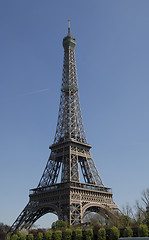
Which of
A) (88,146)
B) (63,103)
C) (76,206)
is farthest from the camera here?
(63,103)

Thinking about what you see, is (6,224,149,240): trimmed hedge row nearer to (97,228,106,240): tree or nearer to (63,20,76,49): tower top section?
(97,228,106,240): tree

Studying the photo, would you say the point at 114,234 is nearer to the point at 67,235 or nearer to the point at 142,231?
the point at 142,231

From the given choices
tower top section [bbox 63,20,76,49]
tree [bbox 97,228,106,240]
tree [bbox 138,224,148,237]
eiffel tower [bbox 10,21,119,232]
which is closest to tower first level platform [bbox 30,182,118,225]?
eiffel tower [bbox 10,21,119,232]

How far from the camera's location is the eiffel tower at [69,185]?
52281mm

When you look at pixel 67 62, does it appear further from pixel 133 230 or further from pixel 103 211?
pixel 133 230

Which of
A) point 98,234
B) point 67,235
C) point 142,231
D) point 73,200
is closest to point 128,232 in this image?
point 142,231

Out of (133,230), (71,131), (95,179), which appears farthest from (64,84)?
(133,230)

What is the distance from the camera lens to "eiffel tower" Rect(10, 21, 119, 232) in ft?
172

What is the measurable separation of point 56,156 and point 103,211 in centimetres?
1794

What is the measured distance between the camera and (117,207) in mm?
60062

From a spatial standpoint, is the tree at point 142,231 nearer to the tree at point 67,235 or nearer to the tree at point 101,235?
the tree at point 101,235

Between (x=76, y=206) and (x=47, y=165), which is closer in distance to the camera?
(x=76, y=206)

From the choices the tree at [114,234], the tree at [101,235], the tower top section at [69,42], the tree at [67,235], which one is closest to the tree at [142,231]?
the tree at [114,234]

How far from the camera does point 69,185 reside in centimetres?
5291
